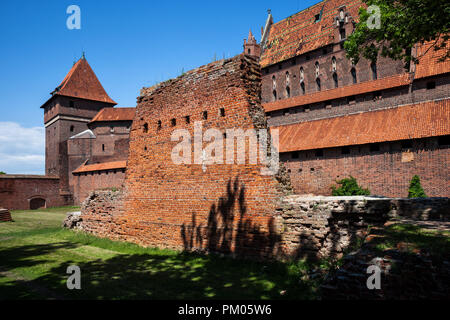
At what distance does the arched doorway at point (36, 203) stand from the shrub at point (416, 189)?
36151mm

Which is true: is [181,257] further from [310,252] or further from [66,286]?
[310,252]

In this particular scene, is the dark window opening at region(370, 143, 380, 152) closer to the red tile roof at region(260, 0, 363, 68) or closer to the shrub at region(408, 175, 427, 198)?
the shrub at region(408, 175, 427, 198)

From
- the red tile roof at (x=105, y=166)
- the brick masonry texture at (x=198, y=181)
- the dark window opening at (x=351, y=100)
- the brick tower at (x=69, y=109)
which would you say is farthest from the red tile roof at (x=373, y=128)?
the brick tower at (x=69, y=109)

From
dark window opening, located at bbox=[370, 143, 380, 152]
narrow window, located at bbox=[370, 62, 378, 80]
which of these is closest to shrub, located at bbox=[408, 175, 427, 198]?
dark window opening, located at bbox=[370, 143, 380, 152]

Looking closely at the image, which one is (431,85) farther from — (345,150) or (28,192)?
(28,192)

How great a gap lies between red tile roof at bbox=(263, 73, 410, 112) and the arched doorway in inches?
1097

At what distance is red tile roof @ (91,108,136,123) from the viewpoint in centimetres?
4125

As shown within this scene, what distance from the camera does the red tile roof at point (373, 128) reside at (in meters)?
16.8

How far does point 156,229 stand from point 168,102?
358 cm

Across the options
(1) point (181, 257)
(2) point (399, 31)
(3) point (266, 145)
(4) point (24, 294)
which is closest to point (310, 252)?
(3) point (266, 145)

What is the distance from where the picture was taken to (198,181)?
747cm

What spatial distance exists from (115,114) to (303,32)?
26766 mm

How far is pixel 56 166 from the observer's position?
40750 mm

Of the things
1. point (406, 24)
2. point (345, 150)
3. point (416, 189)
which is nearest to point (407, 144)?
point (416, 189)
